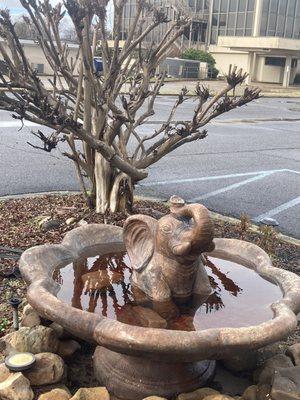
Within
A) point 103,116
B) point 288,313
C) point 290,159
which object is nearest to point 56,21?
point 103,116

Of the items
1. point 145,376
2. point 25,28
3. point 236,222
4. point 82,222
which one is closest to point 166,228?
point 145,376

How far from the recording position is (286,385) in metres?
2.88

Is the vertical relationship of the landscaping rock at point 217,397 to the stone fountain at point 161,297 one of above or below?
below

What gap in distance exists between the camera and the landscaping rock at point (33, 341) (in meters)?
3.13

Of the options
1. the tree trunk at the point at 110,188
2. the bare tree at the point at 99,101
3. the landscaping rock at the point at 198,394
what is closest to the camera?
the landscaping rock at the point at 198,394

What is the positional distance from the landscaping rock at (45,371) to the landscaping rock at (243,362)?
984 mm

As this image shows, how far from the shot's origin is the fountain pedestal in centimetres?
299

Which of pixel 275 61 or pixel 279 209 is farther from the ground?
pixel 279 209

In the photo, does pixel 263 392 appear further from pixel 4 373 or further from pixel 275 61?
pixel 275 61

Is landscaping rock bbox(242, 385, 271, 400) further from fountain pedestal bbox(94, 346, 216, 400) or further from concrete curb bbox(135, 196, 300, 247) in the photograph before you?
concrete curb bbox(135, 196, 300, 247)

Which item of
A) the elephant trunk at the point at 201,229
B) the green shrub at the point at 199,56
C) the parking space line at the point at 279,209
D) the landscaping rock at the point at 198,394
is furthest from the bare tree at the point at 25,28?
the green shrub at the point at 199,56

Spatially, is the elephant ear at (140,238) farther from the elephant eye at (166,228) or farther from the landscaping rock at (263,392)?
the landscaping rock at (263,392)

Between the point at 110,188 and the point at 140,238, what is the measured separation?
8.01ft

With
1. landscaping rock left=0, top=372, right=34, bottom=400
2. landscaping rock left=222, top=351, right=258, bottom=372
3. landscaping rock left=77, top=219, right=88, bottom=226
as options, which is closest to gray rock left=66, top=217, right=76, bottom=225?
landscaping rock left=77, top=219, right=88, bottom=226
